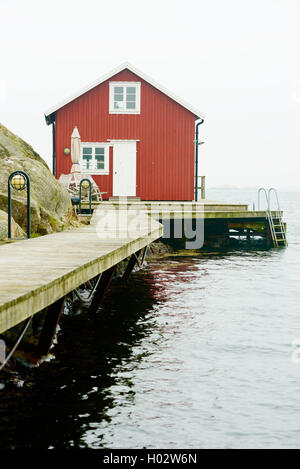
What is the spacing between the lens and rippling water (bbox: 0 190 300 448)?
6.14 meters

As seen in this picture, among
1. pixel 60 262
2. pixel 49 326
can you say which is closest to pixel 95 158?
pixel 60 262

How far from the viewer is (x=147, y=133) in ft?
88.4

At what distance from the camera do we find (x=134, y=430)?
6.22m

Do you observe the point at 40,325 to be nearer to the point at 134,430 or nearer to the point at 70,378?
the point at 70,378

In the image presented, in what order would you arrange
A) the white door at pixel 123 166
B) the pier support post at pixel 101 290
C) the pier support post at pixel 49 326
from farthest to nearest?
1. the white door at pixel 123 166
2. the pier support post at pixel 101 290
3. the pier support post at pixel 49 326

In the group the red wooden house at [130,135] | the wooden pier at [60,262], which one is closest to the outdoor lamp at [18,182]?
the wooden pier at [60,262]

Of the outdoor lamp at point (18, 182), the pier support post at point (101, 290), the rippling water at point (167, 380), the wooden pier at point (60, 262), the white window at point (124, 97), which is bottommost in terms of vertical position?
the rippling water at point (167, 380)

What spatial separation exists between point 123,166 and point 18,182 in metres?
15.6

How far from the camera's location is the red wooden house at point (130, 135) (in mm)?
26750

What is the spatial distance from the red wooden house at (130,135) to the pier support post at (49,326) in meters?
18.8

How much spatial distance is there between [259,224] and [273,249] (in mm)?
1213

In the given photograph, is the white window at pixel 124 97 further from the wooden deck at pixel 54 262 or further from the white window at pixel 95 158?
the wooden deck at pixel 54 262

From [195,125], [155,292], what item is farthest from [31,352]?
[195,125]

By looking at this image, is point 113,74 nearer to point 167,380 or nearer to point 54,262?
point 54,262
